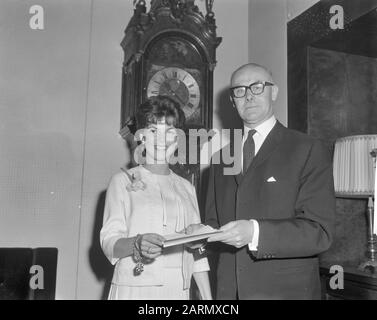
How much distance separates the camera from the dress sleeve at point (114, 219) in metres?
1.69

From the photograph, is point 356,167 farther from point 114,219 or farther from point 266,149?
point 114,219

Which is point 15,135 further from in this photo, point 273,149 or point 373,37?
point 373,37

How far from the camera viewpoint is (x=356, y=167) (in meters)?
2.29

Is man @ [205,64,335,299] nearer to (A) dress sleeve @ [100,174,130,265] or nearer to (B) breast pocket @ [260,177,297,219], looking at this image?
(B) breast pocket @ [260,177,297,219]

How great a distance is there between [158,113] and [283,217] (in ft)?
2.26

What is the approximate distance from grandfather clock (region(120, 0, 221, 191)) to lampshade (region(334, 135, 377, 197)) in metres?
1.01

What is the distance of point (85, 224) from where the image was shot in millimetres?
3137

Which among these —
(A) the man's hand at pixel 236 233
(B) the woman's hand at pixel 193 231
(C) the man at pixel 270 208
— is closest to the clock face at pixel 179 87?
(C) the man at pixel 270 208

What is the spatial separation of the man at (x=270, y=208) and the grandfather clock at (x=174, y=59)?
4.01 feet

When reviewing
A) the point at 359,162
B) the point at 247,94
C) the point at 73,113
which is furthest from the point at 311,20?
the point at 73,113

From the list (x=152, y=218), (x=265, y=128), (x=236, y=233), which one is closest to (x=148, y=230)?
(x=152, y=218)

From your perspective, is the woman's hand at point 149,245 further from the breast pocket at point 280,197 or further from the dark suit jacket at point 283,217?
the breast pocket at point 280,197

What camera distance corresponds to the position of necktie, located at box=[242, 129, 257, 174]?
180 centimetres
